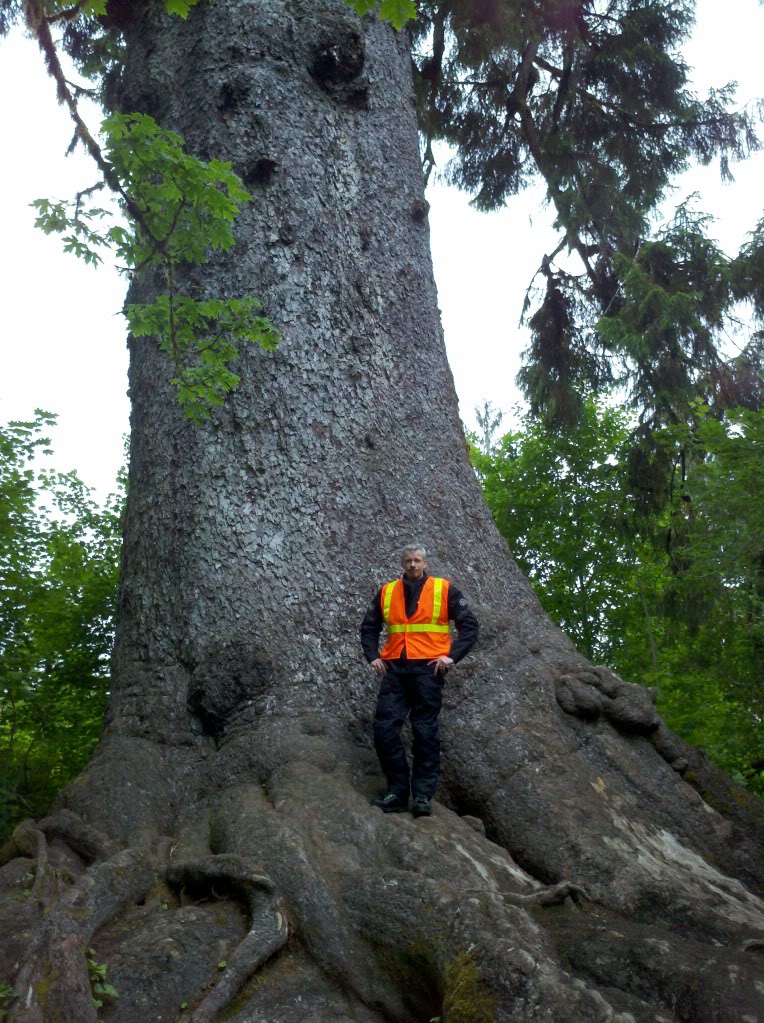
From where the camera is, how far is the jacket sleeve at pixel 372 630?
4918 mm

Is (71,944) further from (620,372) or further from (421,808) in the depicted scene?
(620,372)

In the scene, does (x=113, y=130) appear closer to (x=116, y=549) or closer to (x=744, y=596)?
(x=744, y=596)

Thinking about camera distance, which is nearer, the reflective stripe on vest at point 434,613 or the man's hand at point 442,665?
the man's hand at point 442,665

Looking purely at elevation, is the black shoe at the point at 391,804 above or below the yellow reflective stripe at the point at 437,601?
below

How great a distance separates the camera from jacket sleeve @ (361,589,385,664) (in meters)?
4.92

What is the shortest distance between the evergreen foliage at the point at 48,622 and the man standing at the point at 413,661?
3072 millimetres

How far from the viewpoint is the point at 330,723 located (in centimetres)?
488

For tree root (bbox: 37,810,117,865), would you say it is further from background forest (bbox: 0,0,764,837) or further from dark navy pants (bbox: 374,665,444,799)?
background forest (bbox: 0,0,764,837)

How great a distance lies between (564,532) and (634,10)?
9.15 meters

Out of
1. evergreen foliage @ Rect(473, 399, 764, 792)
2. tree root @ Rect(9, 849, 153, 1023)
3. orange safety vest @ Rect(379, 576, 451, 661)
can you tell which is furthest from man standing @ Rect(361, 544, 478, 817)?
evergreen foliage @ Rect(473, 399, 764, 792)

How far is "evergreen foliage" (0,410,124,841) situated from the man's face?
3.16 metres

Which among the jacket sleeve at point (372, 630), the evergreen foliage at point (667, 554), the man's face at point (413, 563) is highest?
the evergreen foliage at point (667, 554)

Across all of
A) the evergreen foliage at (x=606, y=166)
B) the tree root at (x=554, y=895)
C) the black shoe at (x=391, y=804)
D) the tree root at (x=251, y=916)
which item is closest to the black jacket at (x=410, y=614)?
the black shoe at (x=391, y=804)

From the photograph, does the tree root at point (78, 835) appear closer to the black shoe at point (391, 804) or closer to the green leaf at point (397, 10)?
the black shoe at point (391, 804)
